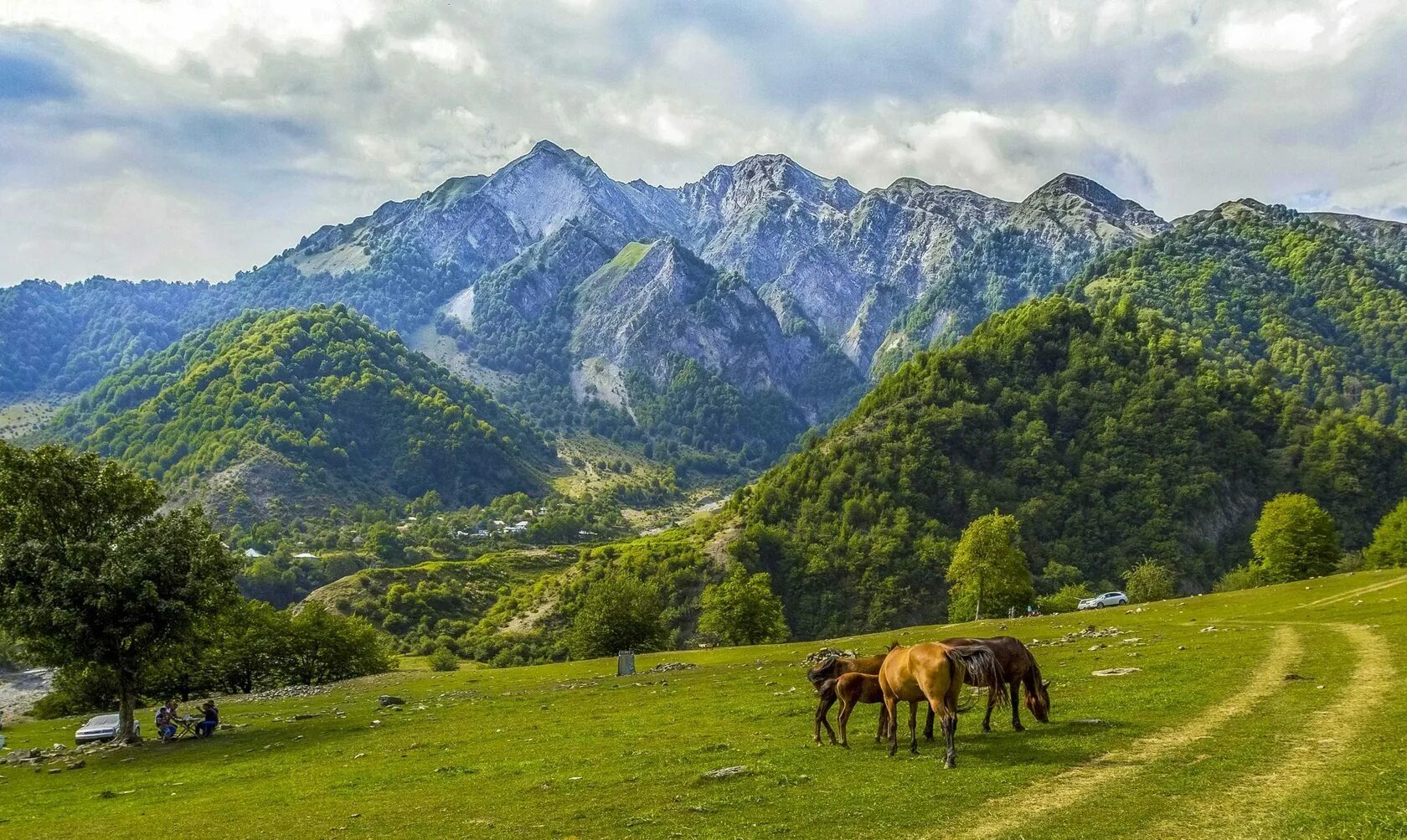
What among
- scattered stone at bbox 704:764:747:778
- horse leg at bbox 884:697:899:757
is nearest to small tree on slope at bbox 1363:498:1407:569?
horse leg at bbox 884:697:899:757

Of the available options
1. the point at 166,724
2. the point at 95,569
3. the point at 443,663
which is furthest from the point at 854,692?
the point at 443,663

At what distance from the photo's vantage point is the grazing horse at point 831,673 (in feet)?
83.2

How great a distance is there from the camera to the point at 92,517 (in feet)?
142

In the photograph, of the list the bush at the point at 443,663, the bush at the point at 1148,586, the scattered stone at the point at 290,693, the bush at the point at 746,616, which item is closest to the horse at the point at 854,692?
the scattered stone at the point at 290,693

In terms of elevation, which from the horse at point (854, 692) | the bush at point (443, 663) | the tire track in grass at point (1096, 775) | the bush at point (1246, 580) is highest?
the horse at point (854, 692)

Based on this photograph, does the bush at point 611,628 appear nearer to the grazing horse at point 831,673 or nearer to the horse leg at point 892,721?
the grazing horse at point 831,673

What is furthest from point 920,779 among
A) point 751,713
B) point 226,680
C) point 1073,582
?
point 1073,582

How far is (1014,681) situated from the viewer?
23.3m

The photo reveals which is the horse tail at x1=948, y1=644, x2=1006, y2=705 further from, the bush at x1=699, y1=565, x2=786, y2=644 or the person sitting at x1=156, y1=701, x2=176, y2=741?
the bush at x1=699, y1=565, x2=786, y2=644

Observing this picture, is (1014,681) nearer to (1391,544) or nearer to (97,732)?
(97,732)

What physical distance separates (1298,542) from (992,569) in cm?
3832

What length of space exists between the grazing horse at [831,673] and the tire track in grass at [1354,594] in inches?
1986

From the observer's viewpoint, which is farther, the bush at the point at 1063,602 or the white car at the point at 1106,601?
the bush at the point at 1063,602

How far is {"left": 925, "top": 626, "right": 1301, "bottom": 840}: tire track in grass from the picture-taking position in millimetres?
15750
